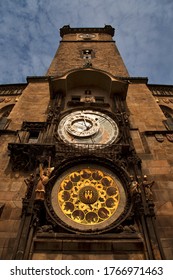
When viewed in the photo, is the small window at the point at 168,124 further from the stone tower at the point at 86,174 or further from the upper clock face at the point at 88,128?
the upper clock face at the point at 88,128

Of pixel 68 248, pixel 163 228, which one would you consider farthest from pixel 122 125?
pixel 68 248

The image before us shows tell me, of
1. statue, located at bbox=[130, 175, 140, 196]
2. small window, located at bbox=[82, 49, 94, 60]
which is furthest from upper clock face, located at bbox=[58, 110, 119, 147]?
small window, located at bbox=[82, 49, 94, 60]

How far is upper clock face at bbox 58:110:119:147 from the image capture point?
10359 millimetres

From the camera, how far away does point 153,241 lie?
21.2 feet

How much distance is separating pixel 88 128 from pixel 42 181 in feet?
12.8

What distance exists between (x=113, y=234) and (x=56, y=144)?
4.30 m

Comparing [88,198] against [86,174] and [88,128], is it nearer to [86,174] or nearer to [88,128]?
[86,174]

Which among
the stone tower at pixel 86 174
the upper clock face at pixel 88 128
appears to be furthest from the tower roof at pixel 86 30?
the upper clock face at pixel 88 128

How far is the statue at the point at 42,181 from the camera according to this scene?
7.32 metres

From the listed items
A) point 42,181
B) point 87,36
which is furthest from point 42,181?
point 87,36

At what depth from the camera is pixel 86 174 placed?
8477 mm

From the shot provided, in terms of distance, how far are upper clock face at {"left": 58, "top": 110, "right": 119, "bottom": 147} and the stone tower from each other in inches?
1.7

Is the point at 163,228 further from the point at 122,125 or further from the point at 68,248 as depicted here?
the point at 122,125

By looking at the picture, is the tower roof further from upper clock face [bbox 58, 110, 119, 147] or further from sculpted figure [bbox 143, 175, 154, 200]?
sculpted figure [bbox 143, 175, 154, 200]
